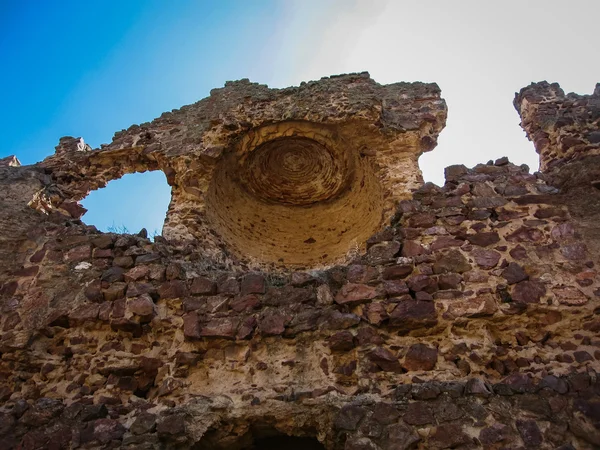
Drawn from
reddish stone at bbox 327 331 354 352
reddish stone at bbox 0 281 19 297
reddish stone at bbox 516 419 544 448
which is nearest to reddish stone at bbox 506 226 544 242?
reddish stone at bbox 516 419 544 448

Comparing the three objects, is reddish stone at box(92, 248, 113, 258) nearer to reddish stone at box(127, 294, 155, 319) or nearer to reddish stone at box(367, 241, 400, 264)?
reddish stone at box(127, 294, 155, 319)

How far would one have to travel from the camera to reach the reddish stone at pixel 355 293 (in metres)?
4.23

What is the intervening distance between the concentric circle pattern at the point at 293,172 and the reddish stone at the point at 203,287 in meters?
3.27

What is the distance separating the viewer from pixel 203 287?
4543 mm

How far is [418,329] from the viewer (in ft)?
13.2

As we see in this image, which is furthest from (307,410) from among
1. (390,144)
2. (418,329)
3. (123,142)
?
(123,142)

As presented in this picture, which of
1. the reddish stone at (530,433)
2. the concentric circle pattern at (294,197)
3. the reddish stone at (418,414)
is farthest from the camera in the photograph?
the concentric circle pattern at (294,197)

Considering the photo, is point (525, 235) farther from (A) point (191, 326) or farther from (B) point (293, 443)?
(A) point (191, 326)

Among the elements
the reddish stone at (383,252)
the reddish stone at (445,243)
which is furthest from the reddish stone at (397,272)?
the reddish stone at (445,243)

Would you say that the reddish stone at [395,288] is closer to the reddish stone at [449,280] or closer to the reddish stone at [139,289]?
the reddish stone at [449,280]

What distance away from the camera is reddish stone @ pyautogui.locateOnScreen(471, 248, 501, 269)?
4312 millimetres

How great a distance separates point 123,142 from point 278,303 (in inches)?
179

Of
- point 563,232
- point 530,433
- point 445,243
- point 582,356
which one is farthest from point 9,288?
point 563,232

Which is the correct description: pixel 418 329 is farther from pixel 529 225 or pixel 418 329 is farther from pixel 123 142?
pixel 123 142
